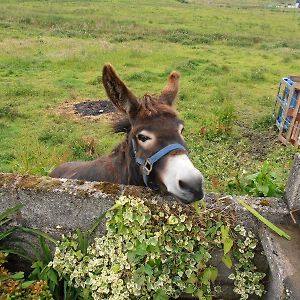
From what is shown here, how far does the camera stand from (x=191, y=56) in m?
21.0

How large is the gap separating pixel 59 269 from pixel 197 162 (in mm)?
5157

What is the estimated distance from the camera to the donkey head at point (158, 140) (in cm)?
287

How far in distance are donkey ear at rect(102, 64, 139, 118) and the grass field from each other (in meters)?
1.61

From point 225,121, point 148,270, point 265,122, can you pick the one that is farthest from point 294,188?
point 265,122

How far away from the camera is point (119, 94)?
357 cm

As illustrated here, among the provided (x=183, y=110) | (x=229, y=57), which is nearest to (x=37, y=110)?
(x=183, y=110)

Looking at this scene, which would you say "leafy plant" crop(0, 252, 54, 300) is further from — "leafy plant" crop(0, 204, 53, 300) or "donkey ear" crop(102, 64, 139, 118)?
"donkey ear" crop(102, 64, 139, 118)

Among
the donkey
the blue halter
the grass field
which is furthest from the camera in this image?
the grass field

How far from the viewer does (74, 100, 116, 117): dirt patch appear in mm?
12470

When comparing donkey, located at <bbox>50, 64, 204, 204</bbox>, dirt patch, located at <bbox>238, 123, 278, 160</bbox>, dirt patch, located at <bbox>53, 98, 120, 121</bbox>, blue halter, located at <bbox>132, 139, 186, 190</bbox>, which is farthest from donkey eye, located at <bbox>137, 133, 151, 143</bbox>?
dirt patch, located at <bbox>53, 98, 120, 121</bbox>

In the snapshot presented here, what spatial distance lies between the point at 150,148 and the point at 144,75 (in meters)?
13.1

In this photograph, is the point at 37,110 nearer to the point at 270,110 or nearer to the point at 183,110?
the point at 183,110

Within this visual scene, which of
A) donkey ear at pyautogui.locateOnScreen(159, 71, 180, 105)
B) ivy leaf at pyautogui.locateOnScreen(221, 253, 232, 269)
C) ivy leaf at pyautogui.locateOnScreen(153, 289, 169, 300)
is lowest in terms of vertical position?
ivy leaf at pyautogui.locateOnScreen(153, 289, 169, 300)

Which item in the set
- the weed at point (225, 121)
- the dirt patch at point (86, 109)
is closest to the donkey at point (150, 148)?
the weed at point (225, 121)
